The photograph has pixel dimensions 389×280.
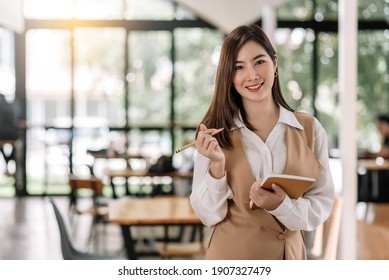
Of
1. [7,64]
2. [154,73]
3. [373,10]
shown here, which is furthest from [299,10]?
[7,64]

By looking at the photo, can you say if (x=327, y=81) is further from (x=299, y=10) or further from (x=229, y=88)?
(x=229, y=88)

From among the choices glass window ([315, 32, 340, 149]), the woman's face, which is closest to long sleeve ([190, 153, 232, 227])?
the woman's face

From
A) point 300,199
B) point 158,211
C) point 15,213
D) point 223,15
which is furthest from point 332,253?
point 15,213

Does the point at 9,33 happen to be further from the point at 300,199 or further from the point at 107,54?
the point at 300,199

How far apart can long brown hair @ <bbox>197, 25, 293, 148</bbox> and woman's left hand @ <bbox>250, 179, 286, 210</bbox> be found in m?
0.19

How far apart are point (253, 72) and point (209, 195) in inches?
14.1

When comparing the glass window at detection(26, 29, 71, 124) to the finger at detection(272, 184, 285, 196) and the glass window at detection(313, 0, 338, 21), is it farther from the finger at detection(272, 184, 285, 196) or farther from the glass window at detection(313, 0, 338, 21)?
the finger at detection(272, 184, 285, 196)

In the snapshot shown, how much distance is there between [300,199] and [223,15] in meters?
5.75

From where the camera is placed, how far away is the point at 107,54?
34.8 feet

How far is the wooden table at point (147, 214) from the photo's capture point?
12.4ft

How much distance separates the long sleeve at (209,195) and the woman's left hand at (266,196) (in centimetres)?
10

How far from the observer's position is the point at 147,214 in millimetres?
3969

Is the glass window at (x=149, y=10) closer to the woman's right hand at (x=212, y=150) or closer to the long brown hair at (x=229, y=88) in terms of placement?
the long brown hair at (x=229, y=88)

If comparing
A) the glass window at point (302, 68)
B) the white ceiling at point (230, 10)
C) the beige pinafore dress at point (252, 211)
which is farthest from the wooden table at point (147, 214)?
the glass window at point (302, 68)
